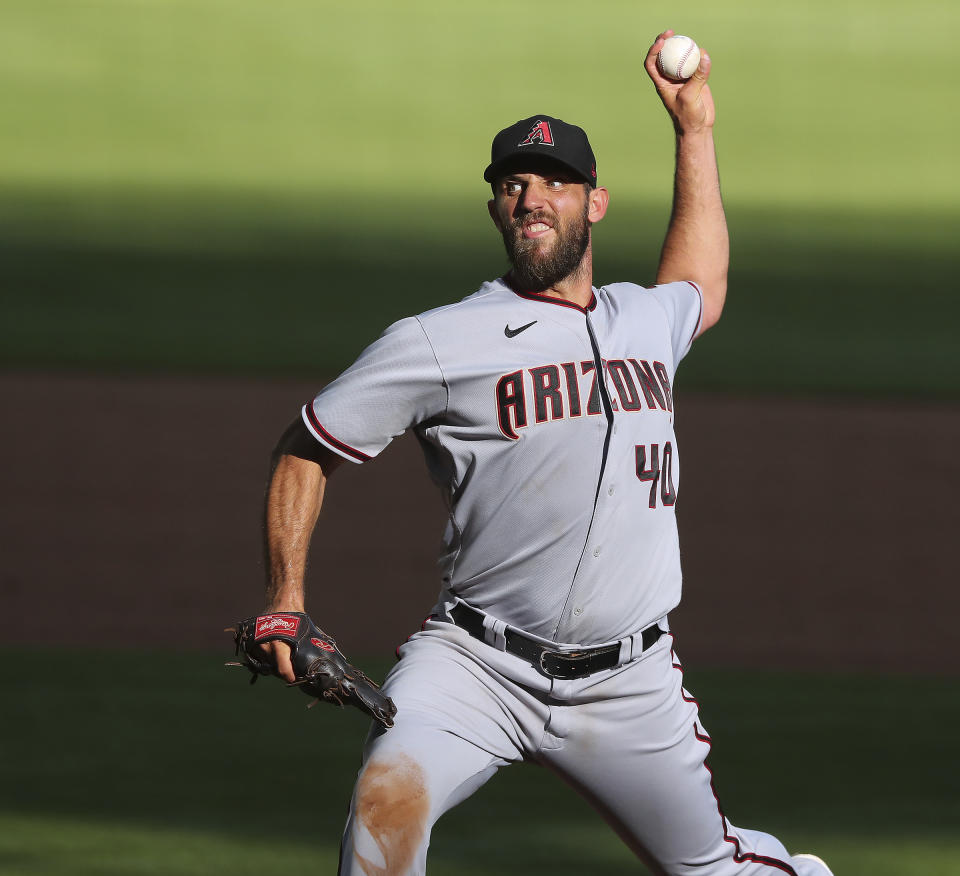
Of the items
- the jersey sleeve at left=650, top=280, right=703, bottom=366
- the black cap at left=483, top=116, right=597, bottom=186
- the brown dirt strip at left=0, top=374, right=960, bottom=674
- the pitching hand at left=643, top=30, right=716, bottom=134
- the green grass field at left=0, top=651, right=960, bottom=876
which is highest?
the pitching hand at left=643, top=30, right=716, bottom=134

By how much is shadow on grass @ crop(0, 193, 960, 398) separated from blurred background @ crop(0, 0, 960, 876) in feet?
0.16

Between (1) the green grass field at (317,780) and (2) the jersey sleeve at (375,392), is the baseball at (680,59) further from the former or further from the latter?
(1) the green grass field at (317,780)

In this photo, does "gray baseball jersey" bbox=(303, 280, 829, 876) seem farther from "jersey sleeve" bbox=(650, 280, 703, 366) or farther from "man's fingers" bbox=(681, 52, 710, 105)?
"man's fingers" bbox=(681, 52, 710, 105)

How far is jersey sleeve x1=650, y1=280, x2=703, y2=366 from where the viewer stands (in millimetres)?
3871

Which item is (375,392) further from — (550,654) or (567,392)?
(550,654)

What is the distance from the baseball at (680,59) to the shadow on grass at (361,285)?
20.4 feet

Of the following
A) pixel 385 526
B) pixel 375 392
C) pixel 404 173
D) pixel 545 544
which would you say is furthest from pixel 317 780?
pixel 404 173

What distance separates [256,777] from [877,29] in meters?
14.7

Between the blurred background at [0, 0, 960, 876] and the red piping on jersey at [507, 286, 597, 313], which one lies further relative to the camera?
the blurred background at [0, 0, 960, 876]

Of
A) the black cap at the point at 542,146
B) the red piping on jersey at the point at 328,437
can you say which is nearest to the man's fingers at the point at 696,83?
the black cap at the point at 542,146

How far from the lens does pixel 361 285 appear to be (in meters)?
12.5

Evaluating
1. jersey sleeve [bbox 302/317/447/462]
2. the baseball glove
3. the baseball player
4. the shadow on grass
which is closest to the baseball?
the baseball player

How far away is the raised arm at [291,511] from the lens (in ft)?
10.8

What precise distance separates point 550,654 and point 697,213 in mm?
1409
